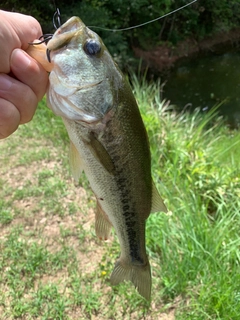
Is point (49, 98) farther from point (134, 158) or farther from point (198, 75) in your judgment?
point (198, 75)

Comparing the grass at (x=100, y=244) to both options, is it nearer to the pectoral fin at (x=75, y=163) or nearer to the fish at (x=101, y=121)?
the fish at (x=101, y=121)

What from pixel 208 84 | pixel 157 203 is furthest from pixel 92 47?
pixel 208 84

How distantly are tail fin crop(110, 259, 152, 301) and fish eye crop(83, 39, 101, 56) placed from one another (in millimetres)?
1113

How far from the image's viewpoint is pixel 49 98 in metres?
1.41

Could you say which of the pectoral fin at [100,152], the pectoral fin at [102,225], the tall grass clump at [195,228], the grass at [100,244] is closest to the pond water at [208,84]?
the tall grass clump at [195,228]

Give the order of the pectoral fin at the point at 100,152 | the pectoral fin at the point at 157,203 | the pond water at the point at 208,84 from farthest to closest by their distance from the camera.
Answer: the pond water at the point at 208,84 < the pectoral fin at the point at 157,203 < the pectoral fin at the point at 100,152

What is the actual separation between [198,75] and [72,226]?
1311cm

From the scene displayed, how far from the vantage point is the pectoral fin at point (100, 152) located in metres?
1.44

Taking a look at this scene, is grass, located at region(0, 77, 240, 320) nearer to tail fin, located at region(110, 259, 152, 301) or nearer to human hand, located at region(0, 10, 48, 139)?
tail fin, located at region(110, 259, 152, 301)

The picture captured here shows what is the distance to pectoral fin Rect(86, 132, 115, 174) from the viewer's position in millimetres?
1436

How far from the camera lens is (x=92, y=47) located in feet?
4.58

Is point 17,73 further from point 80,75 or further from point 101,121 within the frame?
point 101,121

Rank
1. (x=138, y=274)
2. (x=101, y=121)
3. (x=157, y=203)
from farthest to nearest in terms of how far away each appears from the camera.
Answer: (x=138, y=274)
(x=157, y=203)
(x=101, y=121)

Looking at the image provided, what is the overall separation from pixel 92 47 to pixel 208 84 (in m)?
13.5
